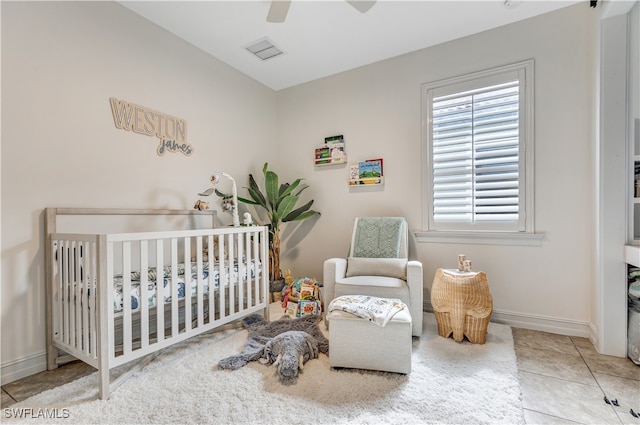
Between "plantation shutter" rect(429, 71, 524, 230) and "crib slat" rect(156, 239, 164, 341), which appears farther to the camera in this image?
"plantation shutter" rect(429, 71, 524, 230)

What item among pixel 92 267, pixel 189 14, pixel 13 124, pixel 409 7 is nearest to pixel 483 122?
pixel 409 7

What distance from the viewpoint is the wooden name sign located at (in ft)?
7.09

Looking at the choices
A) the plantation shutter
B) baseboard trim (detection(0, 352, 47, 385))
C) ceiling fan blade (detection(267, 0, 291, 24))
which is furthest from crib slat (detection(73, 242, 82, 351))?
the plantation shutter

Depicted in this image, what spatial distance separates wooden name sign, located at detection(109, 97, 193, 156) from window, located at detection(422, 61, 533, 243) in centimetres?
229

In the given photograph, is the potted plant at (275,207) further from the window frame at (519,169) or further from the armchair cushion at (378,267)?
the window frame at (519,169)

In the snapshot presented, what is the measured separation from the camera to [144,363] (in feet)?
5.83

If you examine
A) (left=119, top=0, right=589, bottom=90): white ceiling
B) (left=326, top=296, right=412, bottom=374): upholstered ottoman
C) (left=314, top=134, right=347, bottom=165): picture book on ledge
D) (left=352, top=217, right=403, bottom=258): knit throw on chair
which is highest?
(left=119, top=0, right=589, bottom=90): white ceiling

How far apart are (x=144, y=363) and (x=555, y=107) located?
3.47 metres

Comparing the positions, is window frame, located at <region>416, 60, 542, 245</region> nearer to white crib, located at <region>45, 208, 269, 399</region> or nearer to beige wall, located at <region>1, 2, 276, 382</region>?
white crib, located at <region>45, 208, 269, 399</region>

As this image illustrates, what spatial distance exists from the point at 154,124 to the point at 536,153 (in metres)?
3.14

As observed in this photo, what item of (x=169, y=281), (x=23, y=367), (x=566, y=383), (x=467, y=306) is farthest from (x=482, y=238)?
(x=23, y=367)

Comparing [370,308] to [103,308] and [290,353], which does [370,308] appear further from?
[103,308]

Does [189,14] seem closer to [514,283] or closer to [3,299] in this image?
[3,299]

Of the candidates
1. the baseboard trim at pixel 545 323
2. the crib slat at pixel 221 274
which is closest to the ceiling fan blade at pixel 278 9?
the crib slat at pixel 221 274
